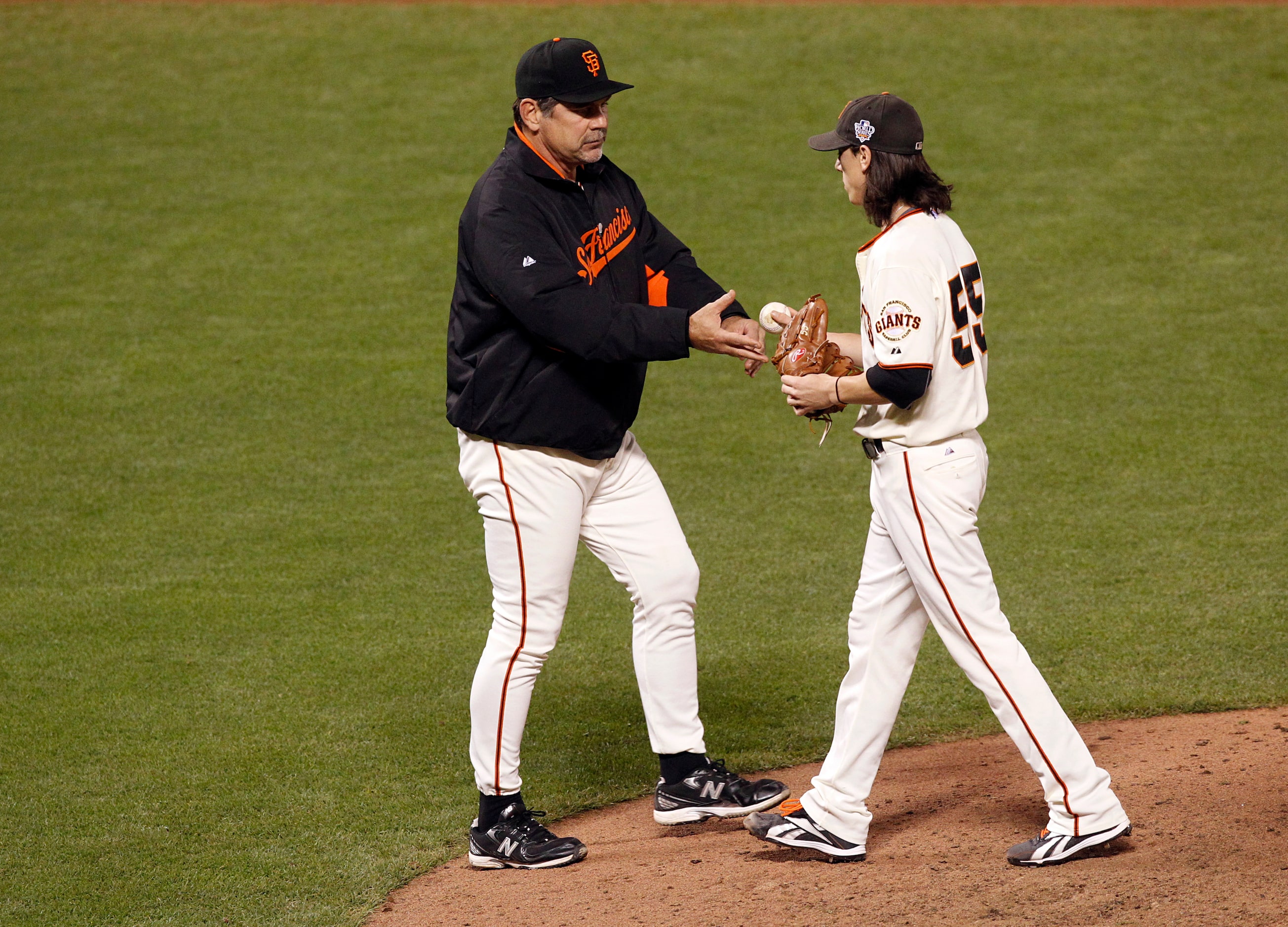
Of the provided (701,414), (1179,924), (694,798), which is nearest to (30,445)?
(701,414)

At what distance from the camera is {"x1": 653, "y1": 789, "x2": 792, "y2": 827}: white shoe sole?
394 cm

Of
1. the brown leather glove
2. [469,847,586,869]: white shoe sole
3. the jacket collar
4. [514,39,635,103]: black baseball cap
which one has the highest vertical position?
[514,39,635,103]: black baseball cap

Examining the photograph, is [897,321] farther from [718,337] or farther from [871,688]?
[871,688]

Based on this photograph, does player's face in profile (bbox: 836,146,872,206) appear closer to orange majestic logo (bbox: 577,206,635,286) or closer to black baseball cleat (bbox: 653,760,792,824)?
orange majestic logo (bbox: 577,206,635,286)

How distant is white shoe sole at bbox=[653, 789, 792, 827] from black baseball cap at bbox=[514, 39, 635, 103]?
1.98 metres

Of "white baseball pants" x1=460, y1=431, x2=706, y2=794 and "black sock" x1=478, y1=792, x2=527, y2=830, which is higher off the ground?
"white baseball pants" x1=460, y1=431, x2=706, y2=794

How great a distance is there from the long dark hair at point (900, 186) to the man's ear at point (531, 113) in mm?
861

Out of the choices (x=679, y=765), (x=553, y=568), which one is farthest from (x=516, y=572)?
(x=679, y=765)

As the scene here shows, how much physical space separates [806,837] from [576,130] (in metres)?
1.93

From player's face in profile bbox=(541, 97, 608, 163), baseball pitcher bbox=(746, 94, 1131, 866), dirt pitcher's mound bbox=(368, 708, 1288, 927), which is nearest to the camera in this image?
dirt pitcher's mound bbox=(368, 708, 1288, 927)

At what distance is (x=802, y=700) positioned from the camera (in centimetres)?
480

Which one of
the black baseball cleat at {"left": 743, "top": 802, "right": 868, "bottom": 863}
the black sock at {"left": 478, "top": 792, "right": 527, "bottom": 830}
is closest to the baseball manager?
the black sock at {"left": 478, "top": 792, "right": 527, "bottom": 830}

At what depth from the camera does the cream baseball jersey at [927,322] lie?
3.20 m

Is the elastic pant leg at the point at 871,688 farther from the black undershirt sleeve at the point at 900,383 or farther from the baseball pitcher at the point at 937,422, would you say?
the black undershirt sleeve at the point at 900,383
